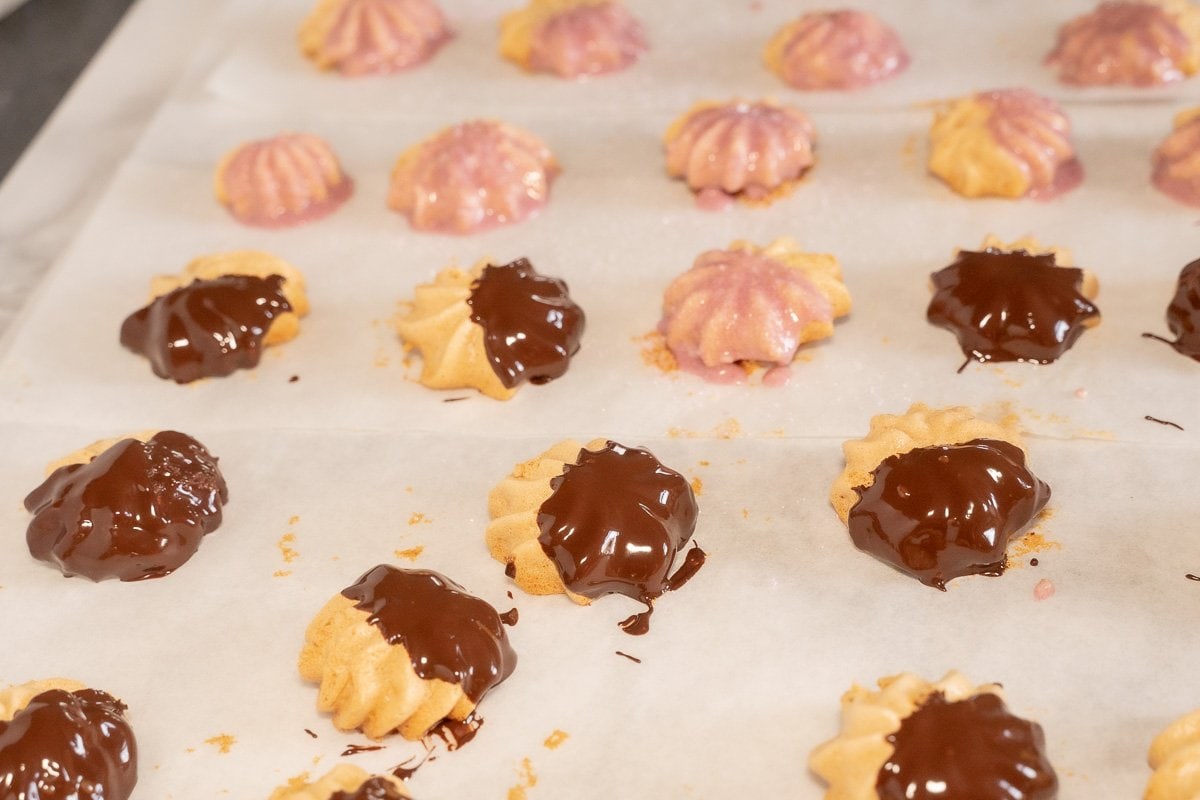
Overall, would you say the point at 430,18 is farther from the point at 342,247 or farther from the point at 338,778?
the point at 338,778

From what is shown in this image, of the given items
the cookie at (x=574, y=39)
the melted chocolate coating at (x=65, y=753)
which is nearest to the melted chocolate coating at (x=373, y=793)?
the melted chocolate coating at (x=65, y=753)

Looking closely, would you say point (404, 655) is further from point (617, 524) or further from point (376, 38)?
point (376, 38)

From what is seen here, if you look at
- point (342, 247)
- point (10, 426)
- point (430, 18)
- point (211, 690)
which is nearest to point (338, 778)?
point (211, 690)

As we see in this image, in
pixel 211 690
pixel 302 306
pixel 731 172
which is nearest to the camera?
pixel 211 690

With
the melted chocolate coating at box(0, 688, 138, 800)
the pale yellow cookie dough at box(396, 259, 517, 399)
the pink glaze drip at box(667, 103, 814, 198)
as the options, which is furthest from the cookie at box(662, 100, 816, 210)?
the melted chocolate coating at box(0, 688, 138, 800)

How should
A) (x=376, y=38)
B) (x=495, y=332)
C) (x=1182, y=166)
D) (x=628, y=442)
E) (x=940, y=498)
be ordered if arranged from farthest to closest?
1. (x=376, y=38)
2. (x=1182, y=166)
3. (x=495, y=332)
4. (x=628, y=442)
5. (x=940, y=498)

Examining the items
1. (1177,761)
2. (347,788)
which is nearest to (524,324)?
(347,788)
